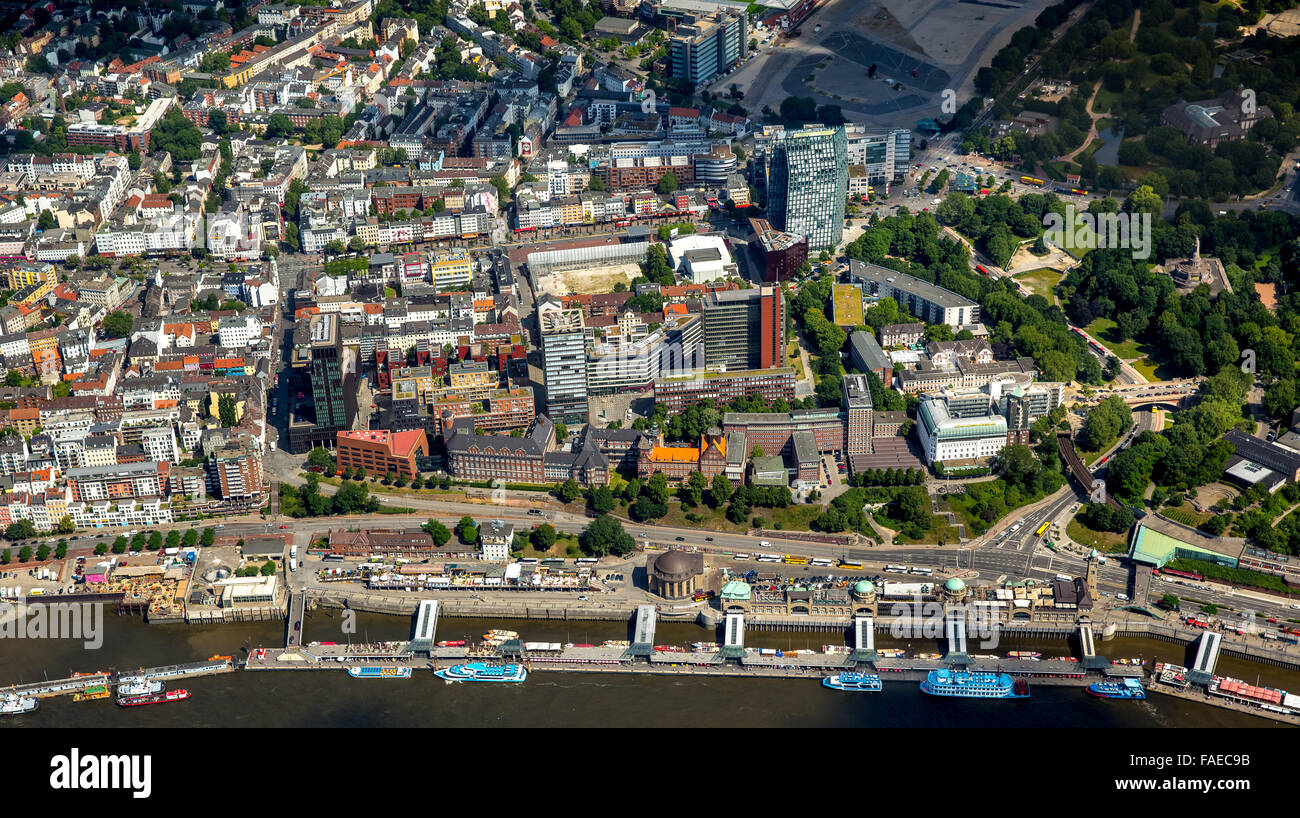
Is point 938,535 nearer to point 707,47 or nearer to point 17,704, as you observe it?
point 17,704

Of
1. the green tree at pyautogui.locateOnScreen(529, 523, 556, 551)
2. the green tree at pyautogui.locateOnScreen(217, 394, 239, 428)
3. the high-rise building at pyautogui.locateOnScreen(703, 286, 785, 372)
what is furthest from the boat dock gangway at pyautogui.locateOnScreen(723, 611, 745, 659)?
the green tree at pyautogui.locateOnScreen(217, 394, 239, 428)

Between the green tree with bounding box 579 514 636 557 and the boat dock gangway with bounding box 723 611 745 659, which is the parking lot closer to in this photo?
the green tree with bounding box 579 514 636 557

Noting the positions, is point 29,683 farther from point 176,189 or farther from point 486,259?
point 176,189

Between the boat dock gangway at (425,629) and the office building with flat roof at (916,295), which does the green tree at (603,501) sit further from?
the office building with flat roof at (916,295)

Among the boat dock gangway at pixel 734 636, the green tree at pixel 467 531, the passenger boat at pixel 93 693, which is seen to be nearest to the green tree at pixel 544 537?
the green tree at pixel 467 531

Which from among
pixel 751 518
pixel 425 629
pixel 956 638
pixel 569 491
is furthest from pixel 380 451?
pixel 956 638

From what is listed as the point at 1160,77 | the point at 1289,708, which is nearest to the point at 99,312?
the point at 1289,708
